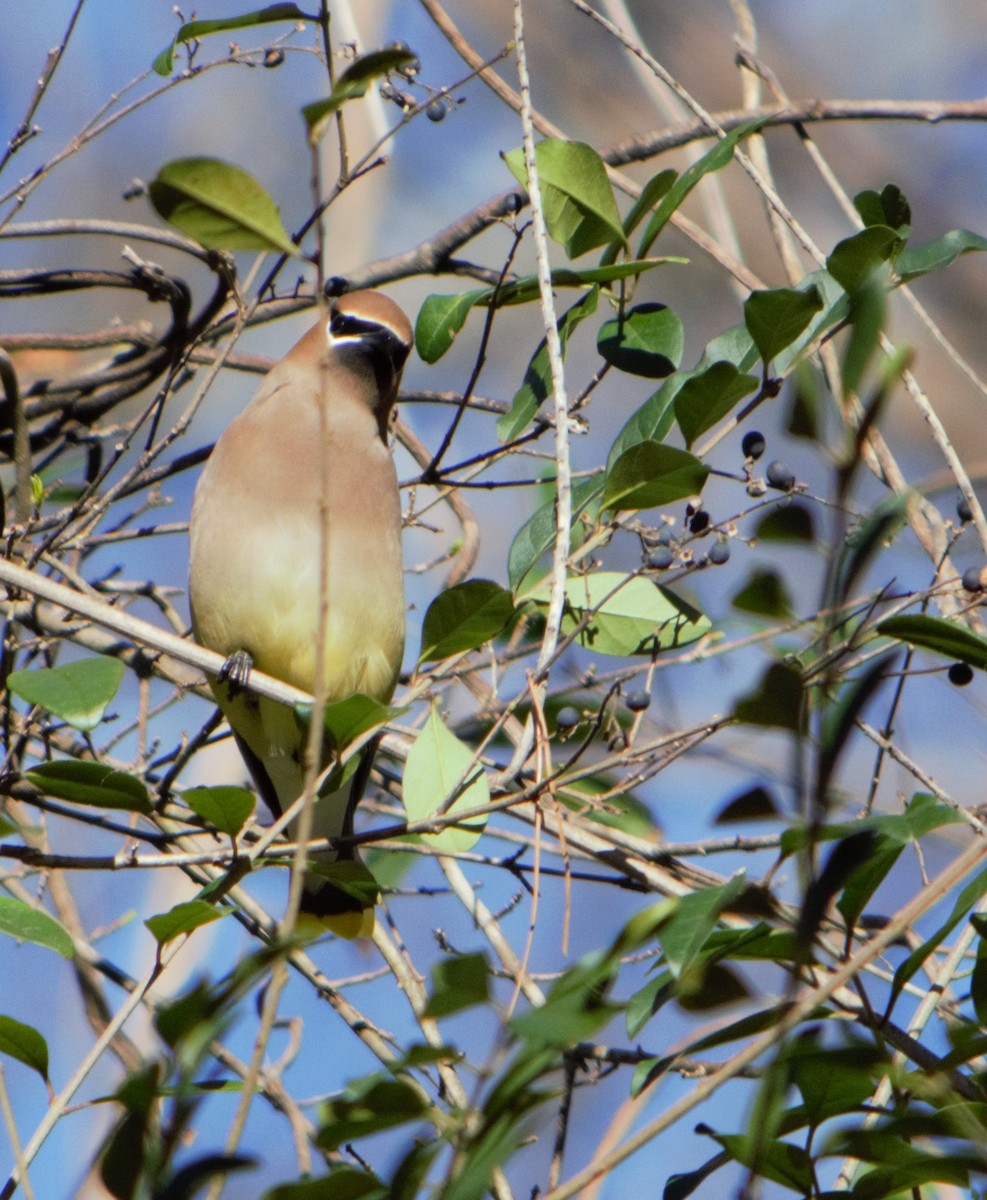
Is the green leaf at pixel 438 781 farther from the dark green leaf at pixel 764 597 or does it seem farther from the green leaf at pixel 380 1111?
the green leaf at pixel 380 1111

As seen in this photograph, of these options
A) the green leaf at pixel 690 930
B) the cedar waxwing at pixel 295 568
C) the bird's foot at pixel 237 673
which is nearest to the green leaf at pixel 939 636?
the green leaf at pixel 690 930

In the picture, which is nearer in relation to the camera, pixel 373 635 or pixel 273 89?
pixel 373 635

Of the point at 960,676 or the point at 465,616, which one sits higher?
the point at 465,616

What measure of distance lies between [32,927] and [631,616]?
3.12 feet

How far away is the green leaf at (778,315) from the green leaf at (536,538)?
1.12ft

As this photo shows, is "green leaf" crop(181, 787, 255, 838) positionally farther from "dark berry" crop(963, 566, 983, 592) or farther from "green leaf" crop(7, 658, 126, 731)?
"dark berry" crop(963, 566, 983, 592)

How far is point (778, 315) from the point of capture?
6.38ft

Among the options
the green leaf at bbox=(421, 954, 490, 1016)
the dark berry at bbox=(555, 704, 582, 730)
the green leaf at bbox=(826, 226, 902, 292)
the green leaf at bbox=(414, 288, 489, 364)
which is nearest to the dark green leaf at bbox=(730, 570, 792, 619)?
the green leaf at bbox=(421, 954, 490, 1016)

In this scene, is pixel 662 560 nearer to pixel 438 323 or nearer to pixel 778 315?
pixel 778 315

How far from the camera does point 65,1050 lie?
142 inches

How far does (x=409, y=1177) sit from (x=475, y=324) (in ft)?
20.5

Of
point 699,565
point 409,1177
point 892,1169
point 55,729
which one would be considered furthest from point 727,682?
point 409,1177

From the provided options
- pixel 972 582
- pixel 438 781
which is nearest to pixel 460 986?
pixel 438 781

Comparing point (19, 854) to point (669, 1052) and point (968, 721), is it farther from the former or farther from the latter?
point (968, 721)
